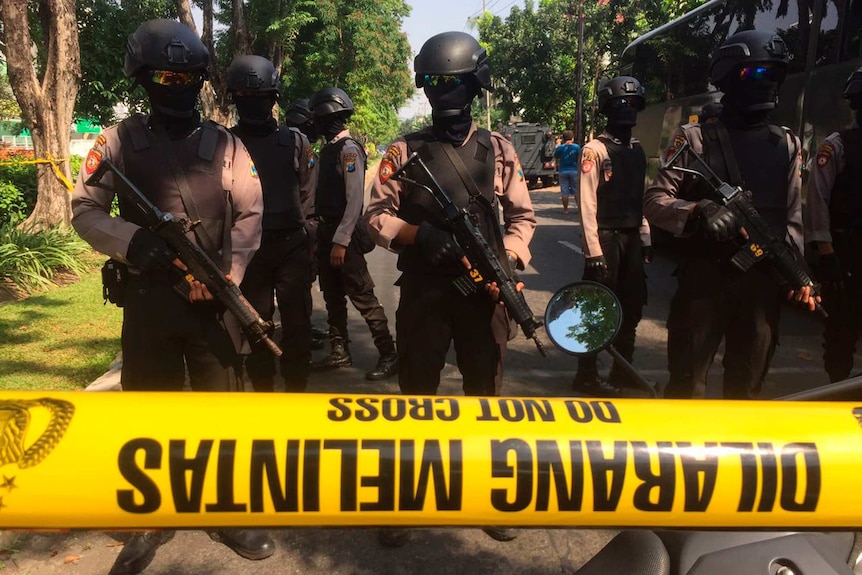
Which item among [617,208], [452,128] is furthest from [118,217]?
[617,208]

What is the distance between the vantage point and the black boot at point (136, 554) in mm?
2510

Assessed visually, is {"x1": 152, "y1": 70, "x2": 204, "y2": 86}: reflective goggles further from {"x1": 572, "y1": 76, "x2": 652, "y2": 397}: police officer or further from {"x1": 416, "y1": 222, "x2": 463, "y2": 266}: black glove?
{"x1": 572, "y1": 76, "x2": 652, "y2": 397}: police officer

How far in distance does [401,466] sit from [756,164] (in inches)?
102

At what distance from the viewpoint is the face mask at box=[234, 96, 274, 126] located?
12.1 ft

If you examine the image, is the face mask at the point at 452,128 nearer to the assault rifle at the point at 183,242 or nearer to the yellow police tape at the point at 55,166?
the assault rifle at the point at 183,242

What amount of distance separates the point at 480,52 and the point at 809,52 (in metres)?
5.04

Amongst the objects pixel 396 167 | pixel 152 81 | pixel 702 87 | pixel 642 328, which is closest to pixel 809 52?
pixel 702 87

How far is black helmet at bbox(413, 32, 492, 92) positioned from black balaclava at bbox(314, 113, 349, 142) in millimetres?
2241

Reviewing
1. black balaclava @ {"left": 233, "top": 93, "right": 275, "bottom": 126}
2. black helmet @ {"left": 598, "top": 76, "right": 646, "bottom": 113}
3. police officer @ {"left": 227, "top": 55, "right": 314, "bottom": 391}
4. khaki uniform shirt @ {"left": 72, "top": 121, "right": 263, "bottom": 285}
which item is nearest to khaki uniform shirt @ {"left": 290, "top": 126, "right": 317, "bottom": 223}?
police officer @ {"left": 227, "top": 55, "right": 314, "bottom": 391}

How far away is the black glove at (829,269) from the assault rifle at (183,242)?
3142 mm

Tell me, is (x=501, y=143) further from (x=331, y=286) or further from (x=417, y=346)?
(x=331, y=286)

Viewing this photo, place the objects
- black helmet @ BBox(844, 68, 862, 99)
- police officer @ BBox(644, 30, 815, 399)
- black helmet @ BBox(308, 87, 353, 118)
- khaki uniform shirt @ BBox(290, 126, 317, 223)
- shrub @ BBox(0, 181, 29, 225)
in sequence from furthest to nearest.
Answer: shrub @ BBox(0, 181, 29, 225)
black helmet @ BBox(308, 87, 353, 118)
khaki uniform shirt @ BBox(290, 126, 317, 223)
black helmet @ BBox(844, 68, 862, 99)
police officer @ BBox(644, 30, 815, 399)

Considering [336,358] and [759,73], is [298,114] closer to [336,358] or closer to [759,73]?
[336,358]

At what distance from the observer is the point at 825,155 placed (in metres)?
3.50
